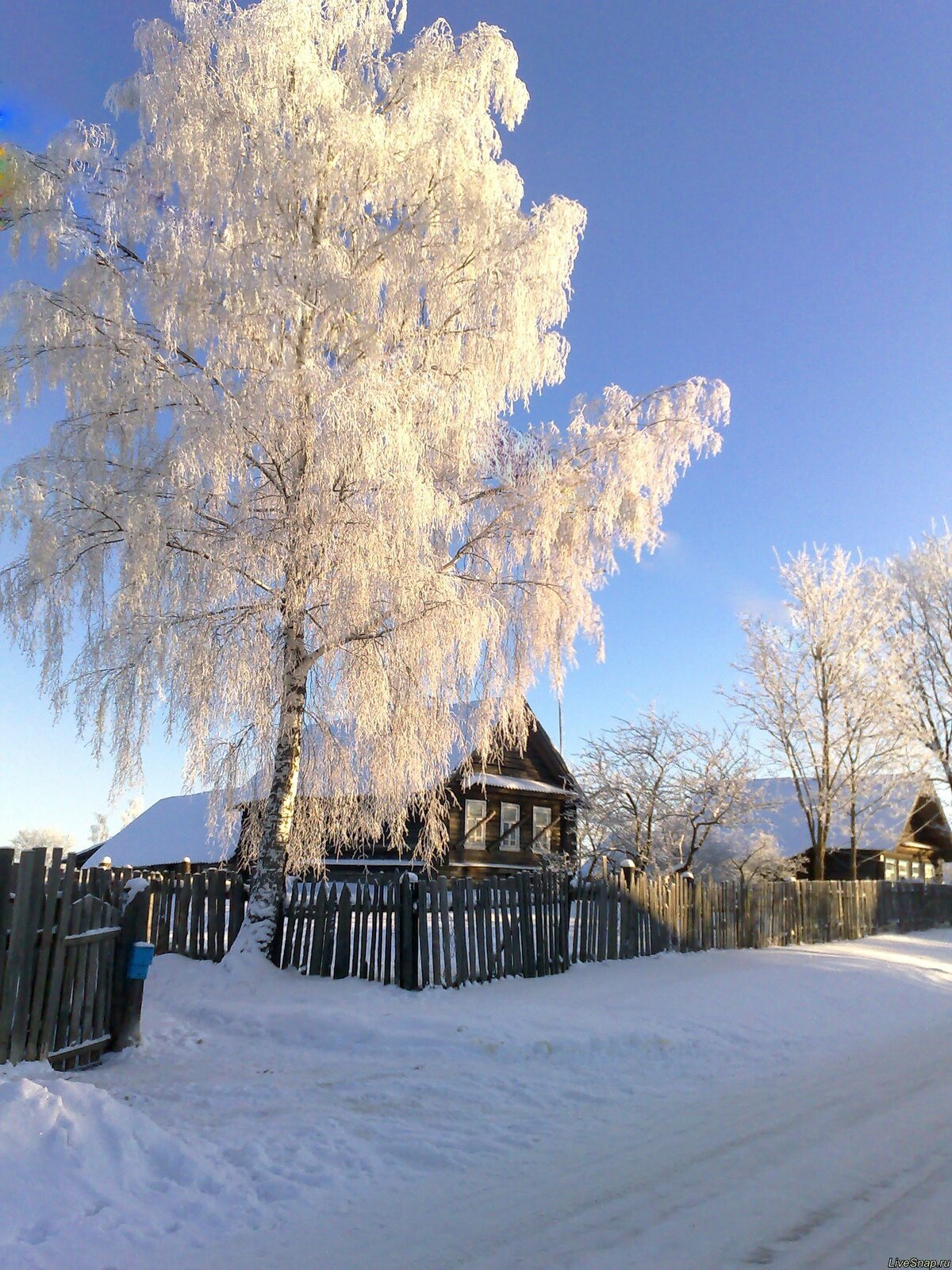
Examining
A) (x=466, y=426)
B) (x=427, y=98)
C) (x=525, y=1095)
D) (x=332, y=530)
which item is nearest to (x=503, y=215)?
(x=427, y=98)

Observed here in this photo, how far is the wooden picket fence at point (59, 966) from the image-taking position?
6293 millimetres

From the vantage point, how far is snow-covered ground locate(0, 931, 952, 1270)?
4078 mm

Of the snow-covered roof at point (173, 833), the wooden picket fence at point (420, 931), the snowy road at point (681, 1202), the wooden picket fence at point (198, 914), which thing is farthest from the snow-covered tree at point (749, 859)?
the snowy road at point (681, 1202)

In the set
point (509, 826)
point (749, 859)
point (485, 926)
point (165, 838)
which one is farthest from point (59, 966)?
point (165, 838)

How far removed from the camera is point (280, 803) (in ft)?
36.8

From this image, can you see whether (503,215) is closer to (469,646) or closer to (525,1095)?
(469,646)

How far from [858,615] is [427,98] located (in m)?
19.9

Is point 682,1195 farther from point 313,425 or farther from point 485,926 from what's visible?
point 313,425

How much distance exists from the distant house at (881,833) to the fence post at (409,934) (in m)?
20.4

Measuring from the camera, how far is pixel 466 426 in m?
12.1

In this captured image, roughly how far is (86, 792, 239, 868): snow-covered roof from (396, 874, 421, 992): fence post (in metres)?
21.0

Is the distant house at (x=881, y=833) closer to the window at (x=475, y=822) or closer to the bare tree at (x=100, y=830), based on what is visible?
the window at (x=475, y=822)

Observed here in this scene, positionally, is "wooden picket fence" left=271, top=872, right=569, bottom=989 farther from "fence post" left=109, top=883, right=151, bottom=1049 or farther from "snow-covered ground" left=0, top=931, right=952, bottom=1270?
"fence post" left=109, top=883, right=151, bottom=1049

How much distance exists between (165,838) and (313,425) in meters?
27.8
